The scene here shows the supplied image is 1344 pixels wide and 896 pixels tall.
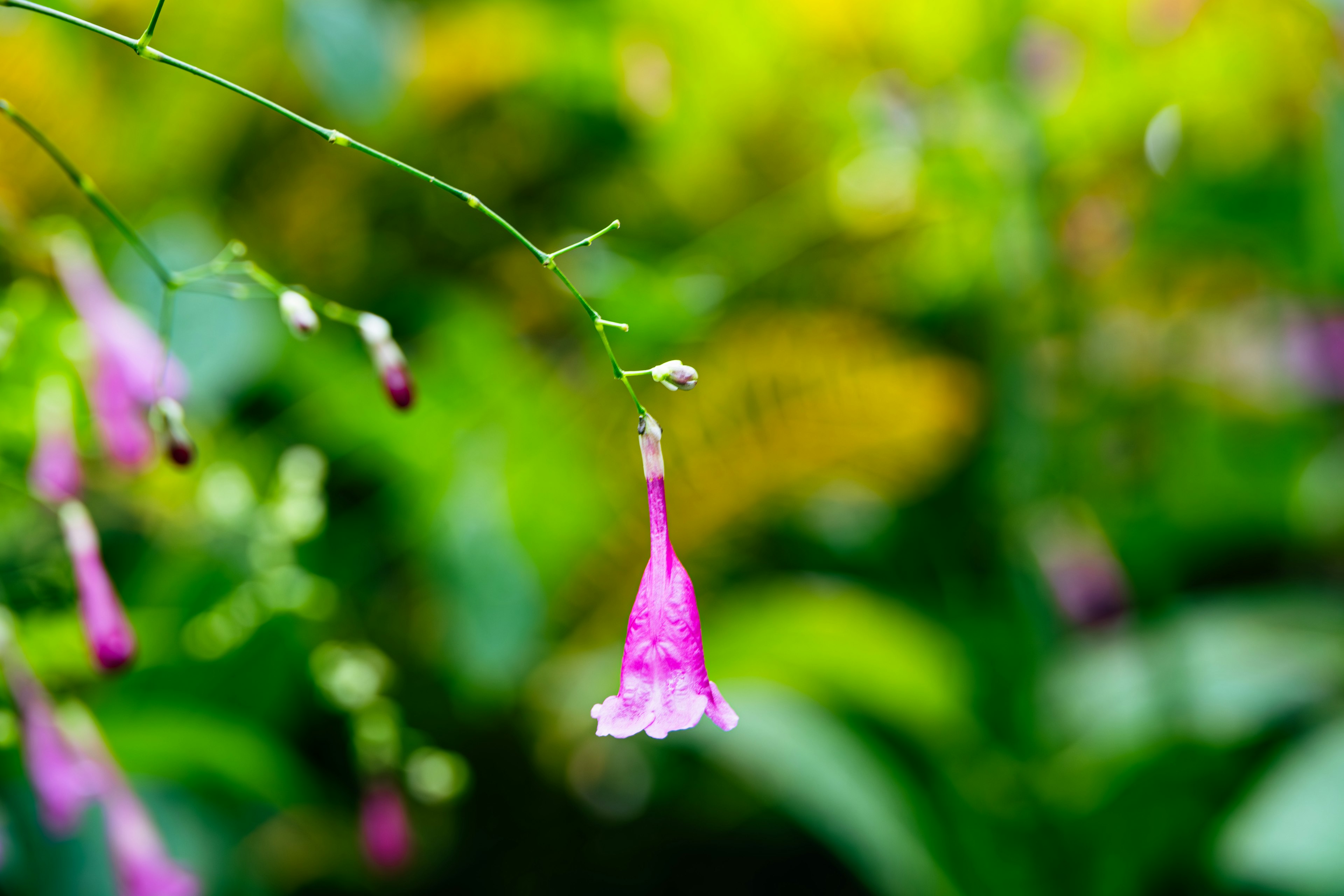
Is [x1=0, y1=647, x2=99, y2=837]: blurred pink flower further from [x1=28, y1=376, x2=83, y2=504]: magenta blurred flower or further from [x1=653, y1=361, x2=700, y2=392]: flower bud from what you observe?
[x1=653, y1=361, x2=700, y2=392]: flower bud

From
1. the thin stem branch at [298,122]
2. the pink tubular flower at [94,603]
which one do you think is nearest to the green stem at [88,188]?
the thin stem branch at [298,122]

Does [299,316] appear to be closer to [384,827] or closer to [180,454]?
[180,454]

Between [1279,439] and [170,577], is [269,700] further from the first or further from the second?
[1279,439]

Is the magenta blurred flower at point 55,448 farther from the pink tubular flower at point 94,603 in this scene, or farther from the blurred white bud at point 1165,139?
the blurred white bud at point 1165,139

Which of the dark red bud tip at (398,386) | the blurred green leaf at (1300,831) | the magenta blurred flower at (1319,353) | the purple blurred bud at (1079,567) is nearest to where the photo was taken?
the dark red bud tip at (398,386)

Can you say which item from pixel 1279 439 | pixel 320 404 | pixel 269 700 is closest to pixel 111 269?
pixel 320 404
